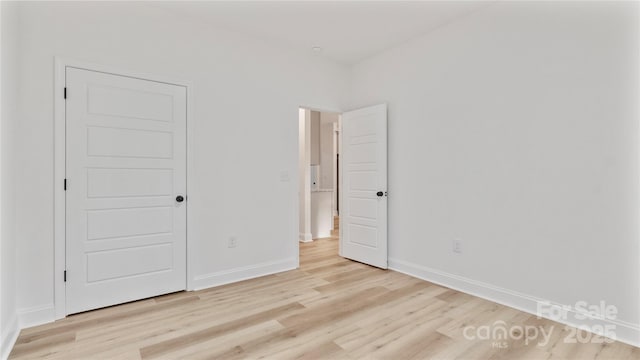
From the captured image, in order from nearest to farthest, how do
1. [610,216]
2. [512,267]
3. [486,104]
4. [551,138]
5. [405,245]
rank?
1. [610,216]
2. [551,138]
3. [512,267]
4. [486,104]
5. [405,245]

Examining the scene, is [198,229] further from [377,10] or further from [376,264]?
[377,10]

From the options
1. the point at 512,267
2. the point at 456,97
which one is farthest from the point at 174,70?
the point at 512,267

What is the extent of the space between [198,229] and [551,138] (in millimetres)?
3302

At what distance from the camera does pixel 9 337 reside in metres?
2.08

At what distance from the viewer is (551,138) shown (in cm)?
254

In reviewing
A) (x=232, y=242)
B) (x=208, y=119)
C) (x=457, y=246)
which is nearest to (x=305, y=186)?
(x=232, y=242)

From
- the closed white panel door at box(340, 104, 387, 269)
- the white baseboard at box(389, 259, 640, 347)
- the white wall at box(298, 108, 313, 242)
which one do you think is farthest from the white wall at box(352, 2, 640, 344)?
the white wall at box(298, 108, 313, 242)

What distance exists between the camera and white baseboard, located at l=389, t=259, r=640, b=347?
217 cm

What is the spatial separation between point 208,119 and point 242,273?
1.71 metres

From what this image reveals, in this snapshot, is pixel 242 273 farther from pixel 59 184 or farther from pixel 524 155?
pixel 524 155

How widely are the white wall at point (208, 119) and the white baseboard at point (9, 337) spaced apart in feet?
0.51

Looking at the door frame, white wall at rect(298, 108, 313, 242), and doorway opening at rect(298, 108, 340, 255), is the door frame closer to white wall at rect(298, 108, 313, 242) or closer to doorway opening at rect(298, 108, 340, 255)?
doorway opening at rect(298, 108, 340, 255)

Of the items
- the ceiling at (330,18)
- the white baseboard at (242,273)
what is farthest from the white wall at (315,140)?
the white baseboard at (242,273)

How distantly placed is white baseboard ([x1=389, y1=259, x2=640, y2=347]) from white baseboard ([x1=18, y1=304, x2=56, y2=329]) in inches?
130
